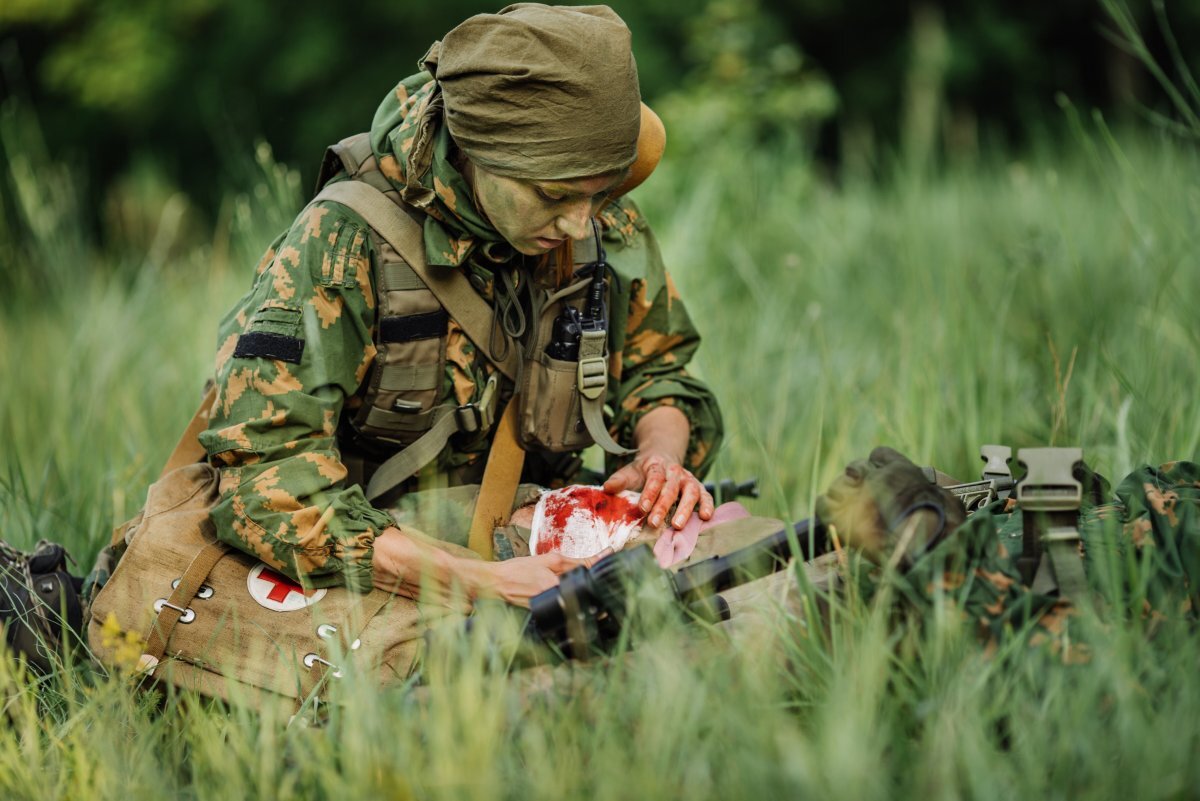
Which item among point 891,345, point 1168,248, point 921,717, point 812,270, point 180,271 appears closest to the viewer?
point 921,717

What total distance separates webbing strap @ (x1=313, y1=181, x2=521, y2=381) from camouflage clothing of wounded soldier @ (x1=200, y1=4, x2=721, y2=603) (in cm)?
2

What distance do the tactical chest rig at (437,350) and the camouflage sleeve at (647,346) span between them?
0.50ft

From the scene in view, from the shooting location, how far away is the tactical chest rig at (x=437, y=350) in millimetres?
2400

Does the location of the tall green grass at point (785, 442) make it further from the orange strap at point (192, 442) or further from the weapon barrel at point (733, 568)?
the orange strap at point (192, 442)

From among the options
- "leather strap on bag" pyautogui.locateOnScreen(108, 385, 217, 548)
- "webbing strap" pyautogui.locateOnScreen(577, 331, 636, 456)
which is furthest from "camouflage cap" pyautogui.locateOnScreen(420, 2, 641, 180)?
"leather strap on bag" pyautogui.locateOnScreen(108, 385, 217, 548)

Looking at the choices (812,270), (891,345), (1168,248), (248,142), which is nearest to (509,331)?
(891,345)

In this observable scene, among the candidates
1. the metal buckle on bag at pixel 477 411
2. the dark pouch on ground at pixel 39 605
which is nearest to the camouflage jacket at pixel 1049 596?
the metal buckle on bag at pixel 477 411

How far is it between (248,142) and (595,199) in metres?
7.41

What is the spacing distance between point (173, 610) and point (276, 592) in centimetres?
20

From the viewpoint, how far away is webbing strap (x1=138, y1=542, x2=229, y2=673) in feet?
7.56

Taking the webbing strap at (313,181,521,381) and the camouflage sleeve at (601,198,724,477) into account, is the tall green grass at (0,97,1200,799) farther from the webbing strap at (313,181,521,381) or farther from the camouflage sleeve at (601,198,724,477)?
the webbing strap at (313,181,521,381)

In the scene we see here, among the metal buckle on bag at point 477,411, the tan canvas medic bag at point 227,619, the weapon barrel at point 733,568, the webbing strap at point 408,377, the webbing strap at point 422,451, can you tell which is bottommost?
the tan canvas medic bag at point 227,619

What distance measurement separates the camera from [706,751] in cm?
170

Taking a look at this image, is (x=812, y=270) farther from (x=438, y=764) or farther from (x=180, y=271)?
(x=438, y=764)
